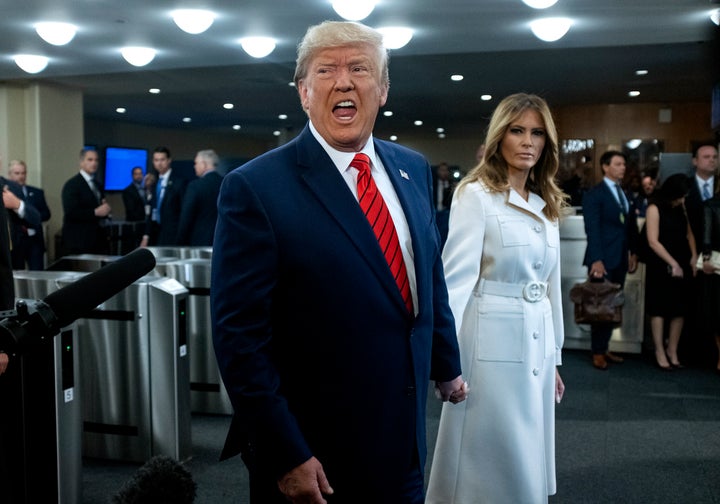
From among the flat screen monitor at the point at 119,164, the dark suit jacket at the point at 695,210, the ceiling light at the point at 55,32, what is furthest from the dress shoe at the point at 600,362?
the flat screen monitor at the point at 119,164

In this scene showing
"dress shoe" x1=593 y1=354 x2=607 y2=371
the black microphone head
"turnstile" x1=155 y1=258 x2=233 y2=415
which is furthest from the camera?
"dress shoe" x1=593 y1=354 x2=607 y2=371

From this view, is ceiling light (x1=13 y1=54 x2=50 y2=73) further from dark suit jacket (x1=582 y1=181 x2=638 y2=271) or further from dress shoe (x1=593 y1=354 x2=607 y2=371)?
dress shoe (x1=593 y1=354 x2=607 y2=371)

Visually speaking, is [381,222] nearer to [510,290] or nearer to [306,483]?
[306,483]

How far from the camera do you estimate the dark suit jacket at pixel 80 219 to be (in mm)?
8352

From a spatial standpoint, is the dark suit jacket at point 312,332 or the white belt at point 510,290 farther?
the white belt at point 510,290

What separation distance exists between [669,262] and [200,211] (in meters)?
3.82

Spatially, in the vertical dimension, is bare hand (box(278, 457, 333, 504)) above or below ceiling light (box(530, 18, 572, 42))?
below

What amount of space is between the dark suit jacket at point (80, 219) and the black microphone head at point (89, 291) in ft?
25.4

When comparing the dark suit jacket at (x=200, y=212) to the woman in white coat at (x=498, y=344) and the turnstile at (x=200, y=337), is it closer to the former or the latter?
the turnstile at (x=200, y=337)

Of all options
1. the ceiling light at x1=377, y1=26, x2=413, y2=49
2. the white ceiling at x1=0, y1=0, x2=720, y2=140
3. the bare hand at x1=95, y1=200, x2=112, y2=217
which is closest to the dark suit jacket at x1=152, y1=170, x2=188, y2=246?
the bare hand at x1=95, y1=200, x2=112, y2=217

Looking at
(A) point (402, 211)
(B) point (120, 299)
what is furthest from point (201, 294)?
(A) point (402, 211)

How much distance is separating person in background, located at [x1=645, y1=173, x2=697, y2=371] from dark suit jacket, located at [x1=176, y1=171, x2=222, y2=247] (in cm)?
355

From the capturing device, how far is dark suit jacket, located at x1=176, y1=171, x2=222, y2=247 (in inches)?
256

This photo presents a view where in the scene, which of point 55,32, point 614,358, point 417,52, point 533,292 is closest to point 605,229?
point 614,358
